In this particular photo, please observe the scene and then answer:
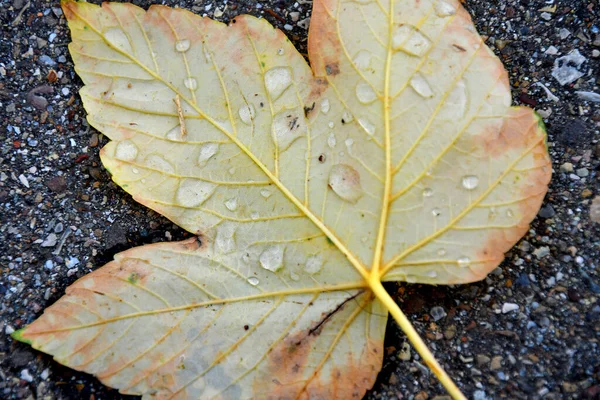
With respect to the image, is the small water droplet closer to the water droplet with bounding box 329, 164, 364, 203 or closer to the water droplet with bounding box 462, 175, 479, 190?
the water droplet with bounding box 462, 175, 479, 190

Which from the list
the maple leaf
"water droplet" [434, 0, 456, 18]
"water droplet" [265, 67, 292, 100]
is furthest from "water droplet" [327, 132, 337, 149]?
"water droplet" [434, 0, 456, 18]

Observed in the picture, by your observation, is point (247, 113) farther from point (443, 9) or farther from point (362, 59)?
point (443, 9)

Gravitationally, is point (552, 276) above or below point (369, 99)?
below

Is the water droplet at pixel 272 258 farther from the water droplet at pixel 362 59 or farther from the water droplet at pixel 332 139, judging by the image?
the water droplet at pixel 362 59

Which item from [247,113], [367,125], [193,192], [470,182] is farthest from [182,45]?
[470,182]

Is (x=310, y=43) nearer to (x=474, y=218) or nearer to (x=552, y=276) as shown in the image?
(x=474, y=218)

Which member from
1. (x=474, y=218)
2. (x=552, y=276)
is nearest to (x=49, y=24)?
(x=474, y=218)

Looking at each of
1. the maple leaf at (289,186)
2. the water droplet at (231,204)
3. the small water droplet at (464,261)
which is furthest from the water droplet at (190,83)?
the small water droplet at (464,261)
